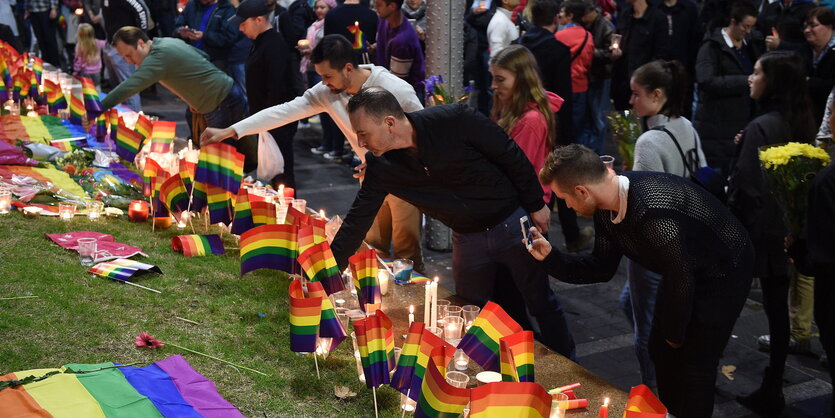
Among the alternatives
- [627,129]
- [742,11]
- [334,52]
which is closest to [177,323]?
[334,52]

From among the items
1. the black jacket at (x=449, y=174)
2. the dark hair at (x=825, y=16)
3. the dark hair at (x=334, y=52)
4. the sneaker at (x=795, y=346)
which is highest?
the dark hair at (x=825, y=16)

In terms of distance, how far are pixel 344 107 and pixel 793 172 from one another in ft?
8.49

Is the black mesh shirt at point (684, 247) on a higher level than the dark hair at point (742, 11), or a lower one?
lower

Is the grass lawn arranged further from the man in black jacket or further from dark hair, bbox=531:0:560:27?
dark hair, bbox=531:0:560:27

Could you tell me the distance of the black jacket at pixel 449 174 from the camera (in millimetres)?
3934

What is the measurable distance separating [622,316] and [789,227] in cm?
191

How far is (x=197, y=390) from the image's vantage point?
3.18 meters

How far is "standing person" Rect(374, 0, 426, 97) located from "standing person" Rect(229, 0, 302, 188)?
Answer: 3.07 ft

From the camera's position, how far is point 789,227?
4199 mm

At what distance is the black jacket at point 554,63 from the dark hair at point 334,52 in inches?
106

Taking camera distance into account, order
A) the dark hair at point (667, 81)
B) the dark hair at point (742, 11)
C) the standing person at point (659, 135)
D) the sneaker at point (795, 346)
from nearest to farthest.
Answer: the standing person at point (659, 135)
the dark hair at point (667, 81)
the sneaker at point (795, 346)
the dark hair at point (742, 11)

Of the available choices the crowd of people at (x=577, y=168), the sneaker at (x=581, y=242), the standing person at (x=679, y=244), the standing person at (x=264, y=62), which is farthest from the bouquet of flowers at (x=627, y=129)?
the standing person at (x=264, y=62)

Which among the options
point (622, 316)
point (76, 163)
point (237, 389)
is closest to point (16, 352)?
point (237, 389)

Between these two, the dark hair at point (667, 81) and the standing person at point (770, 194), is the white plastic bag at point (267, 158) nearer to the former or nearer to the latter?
the dark hair at point (667, 81)
